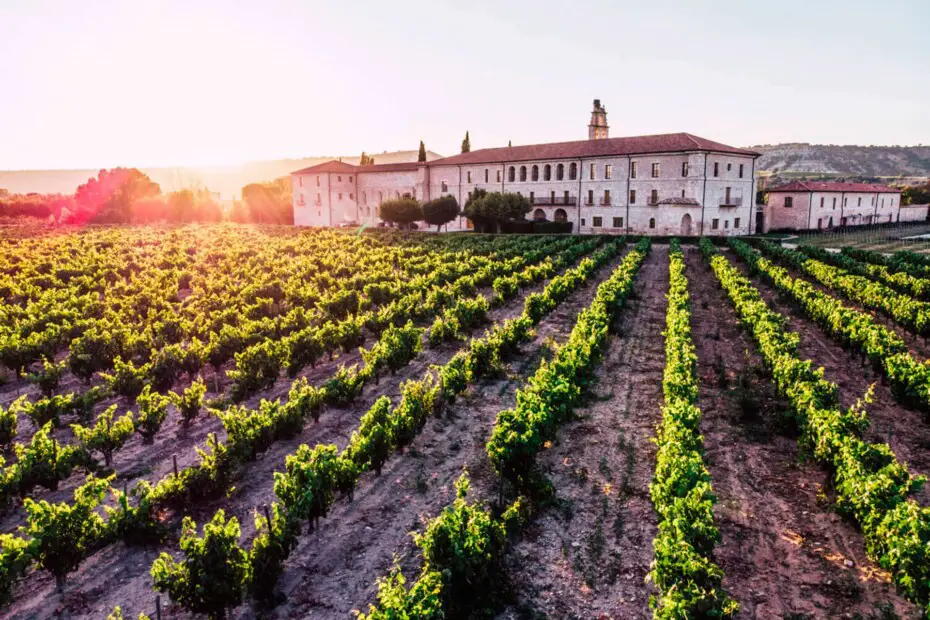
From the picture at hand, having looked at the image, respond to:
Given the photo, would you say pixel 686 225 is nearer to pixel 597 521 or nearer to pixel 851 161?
pixel 597 521

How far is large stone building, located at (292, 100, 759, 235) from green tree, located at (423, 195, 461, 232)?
4270mm

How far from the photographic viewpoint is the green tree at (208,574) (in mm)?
7051

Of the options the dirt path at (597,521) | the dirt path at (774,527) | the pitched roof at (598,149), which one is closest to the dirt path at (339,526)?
the dirt path at (597,521)

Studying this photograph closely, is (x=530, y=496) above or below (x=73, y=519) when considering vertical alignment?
below

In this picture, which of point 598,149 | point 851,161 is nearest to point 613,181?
point 598,149

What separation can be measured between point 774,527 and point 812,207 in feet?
212

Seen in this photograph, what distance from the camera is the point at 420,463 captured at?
445 inches

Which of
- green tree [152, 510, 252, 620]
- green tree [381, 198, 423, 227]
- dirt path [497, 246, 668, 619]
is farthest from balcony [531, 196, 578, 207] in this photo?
green tree [152, 510, 252, 620]

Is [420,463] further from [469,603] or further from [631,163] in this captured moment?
[631,163]

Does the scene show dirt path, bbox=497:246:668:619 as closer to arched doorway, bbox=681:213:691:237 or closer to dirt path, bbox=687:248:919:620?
dirt path, bbox=687:248:919:620

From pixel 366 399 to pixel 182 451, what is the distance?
4249 mm

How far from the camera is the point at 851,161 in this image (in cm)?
18250

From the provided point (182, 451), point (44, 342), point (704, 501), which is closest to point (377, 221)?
point (44, 342)

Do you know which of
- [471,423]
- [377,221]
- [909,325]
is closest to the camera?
[471,423]
